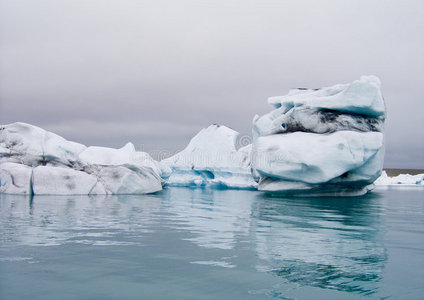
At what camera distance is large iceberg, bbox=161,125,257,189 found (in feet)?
85.6

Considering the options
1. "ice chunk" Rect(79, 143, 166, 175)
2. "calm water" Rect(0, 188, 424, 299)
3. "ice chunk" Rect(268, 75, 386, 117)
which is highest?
"ice chunk" Rect(268, 75, 386, 117)

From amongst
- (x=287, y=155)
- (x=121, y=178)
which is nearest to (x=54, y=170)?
(x=121, y=178)

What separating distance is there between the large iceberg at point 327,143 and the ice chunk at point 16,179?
9.35 metres

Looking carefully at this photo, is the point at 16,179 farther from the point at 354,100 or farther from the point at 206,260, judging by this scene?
the point at 354,100

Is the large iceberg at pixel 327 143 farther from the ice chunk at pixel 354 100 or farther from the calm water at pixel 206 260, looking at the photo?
the calm water at pixel 206 260

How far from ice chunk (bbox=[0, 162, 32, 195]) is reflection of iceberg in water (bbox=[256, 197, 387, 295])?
35.1 feet

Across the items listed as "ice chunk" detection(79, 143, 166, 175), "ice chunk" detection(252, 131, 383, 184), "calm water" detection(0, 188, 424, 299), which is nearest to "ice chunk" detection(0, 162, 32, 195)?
"ice chunk" detection(79, 143, 166, 175)

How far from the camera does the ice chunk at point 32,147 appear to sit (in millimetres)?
16453

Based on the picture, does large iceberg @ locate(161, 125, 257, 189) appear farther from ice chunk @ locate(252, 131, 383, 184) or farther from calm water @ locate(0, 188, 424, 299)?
calm water @ locate(0, 188, 424, 299)

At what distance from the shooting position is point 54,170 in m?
15.5

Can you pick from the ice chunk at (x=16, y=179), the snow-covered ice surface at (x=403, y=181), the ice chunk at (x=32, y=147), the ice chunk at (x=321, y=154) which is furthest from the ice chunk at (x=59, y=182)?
the snow-covered ice surface at (x=403, y=181)

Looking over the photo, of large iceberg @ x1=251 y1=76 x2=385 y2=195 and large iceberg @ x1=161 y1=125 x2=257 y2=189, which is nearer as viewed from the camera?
large iceberg @ x1=251 y1=76 x2=385 y2=195

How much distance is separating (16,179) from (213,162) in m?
14.0

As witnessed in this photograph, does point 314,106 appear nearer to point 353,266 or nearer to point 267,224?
point 267,224
